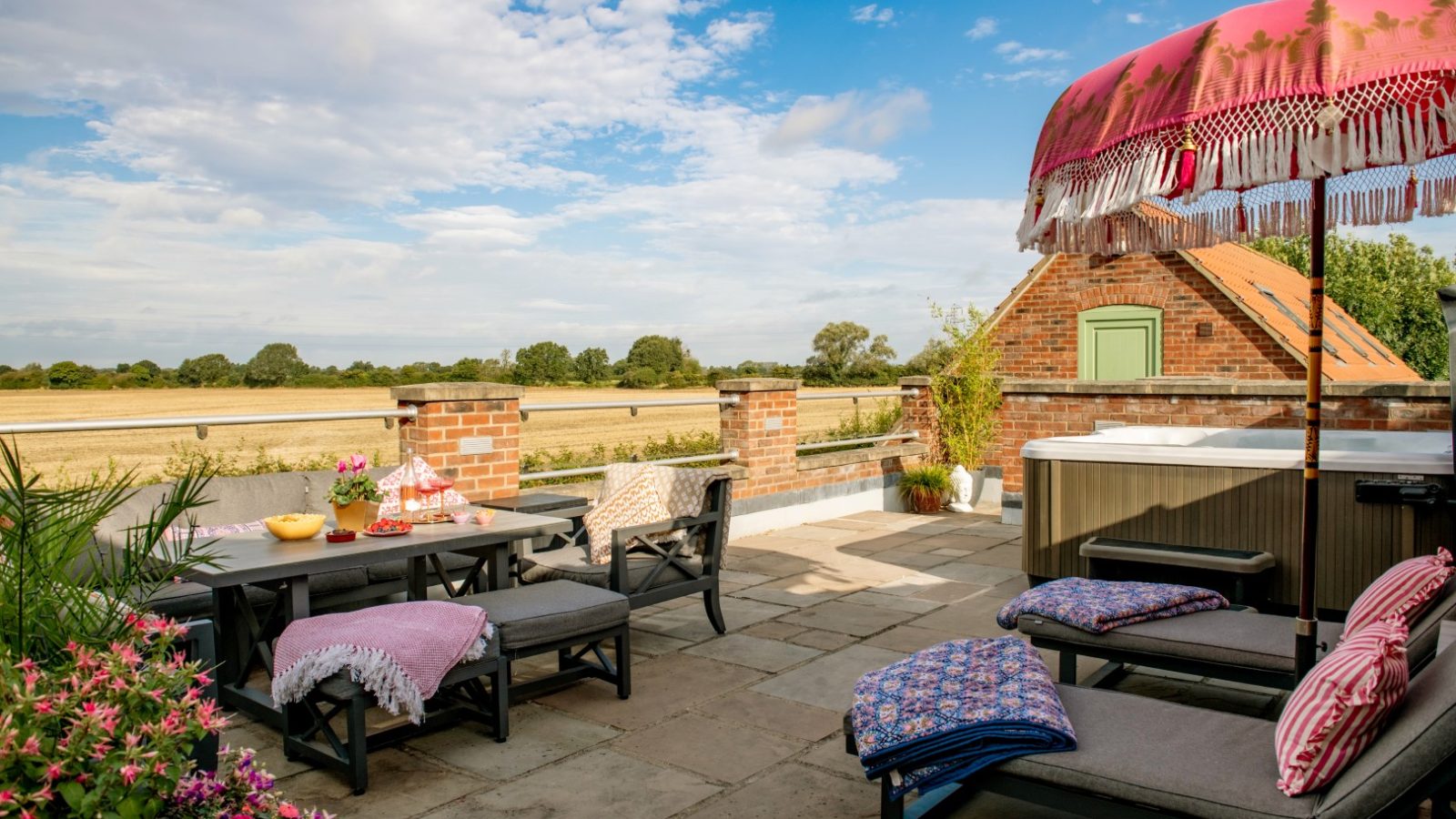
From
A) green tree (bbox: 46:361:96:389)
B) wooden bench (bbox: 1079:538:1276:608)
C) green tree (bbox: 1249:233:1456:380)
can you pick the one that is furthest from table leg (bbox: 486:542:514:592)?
green tree (bbox: 1249:233:1456:380)

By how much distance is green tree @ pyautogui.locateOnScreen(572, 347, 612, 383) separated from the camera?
670 inches

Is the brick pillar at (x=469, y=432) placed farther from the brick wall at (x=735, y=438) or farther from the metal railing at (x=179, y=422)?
the metal railing at (x=179, y=422)

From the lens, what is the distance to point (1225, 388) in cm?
670

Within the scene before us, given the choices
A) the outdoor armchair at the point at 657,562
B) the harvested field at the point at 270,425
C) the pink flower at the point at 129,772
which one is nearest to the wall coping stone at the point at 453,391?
the outdoor armchair at the point at 657,562

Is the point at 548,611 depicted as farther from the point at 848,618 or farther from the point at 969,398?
the point at 969,398

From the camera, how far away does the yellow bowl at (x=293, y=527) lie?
3.30 m

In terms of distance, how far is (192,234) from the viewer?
15516 mm

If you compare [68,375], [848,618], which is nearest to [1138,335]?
[848,618]

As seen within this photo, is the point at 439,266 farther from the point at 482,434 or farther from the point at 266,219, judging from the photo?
the point at 482,434

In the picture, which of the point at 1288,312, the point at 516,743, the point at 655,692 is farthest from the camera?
the point at 1288,312

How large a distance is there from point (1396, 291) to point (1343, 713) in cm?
2618

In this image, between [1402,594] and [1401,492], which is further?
[1401,492]

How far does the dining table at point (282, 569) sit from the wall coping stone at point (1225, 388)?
196 inches

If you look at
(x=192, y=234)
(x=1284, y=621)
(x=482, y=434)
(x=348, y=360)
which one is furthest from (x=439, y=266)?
(x=1284, y=621)
